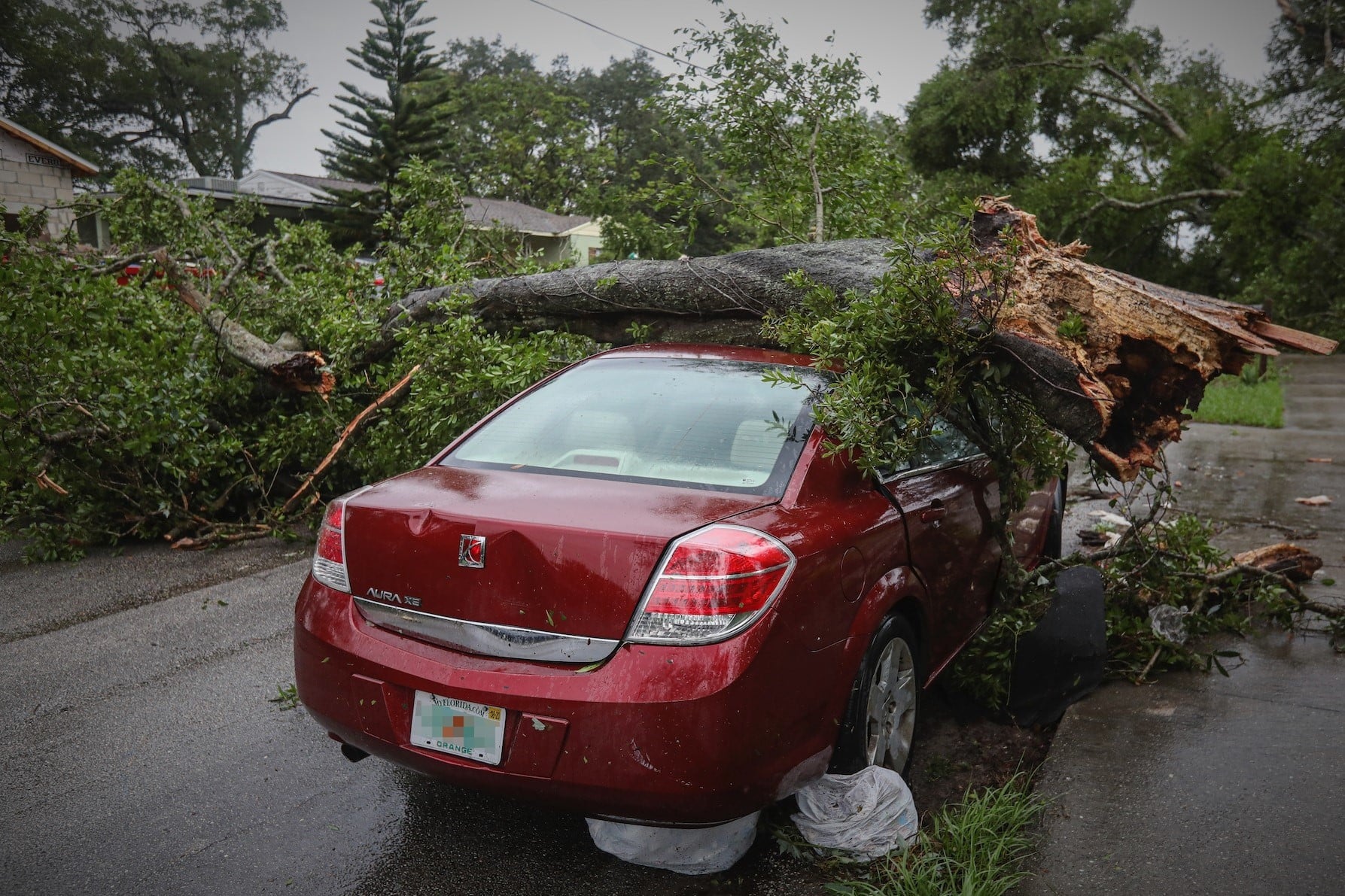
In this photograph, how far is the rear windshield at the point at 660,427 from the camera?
305 centimetres

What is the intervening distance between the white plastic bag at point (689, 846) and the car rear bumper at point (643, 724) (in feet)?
0.89

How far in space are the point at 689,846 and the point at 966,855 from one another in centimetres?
77

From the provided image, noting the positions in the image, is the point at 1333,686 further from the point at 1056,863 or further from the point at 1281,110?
the point at 1281,110

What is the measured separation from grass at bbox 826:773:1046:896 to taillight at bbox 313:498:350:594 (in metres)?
1.63

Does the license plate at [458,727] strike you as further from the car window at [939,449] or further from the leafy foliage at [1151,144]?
the leafy foliage at [1151,144]

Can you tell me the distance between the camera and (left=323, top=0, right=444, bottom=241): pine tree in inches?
1232

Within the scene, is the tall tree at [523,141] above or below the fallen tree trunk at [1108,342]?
above

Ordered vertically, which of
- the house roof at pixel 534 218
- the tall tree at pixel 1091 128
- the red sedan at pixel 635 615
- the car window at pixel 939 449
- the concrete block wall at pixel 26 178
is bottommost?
the red sedan at pixel 635 615

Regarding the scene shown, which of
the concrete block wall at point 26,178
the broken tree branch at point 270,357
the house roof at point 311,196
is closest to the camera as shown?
the broken tree branch at point 270,357

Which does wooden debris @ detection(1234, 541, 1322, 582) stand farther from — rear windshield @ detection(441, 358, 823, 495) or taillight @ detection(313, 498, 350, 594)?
taillight @ detection(313, 498, 350, 594)

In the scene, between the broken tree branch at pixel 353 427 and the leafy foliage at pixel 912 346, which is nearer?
the leafy foliage at pixel 912 346

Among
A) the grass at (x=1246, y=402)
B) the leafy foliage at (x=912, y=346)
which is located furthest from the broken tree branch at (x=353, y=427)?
the grass at (x=1246, y=402)

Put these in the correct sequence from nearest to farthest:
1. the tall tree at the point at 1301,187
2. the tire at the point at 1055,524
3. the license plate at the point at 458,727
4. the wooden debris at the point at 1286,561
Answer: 1. the license plate at the point at 458,727
2. the wooden debris at the point at 1286,561
3. the tire at the point at 1055,524
4. the tall tree at the point at 1301,187

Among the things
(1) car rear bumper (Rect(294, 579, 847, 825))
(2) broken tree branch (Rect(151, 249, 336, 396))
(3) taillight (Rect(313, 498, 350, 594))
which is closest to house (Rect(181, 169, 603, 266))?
(2) broken tree branch (Rect(151, 249, 336, 396))
